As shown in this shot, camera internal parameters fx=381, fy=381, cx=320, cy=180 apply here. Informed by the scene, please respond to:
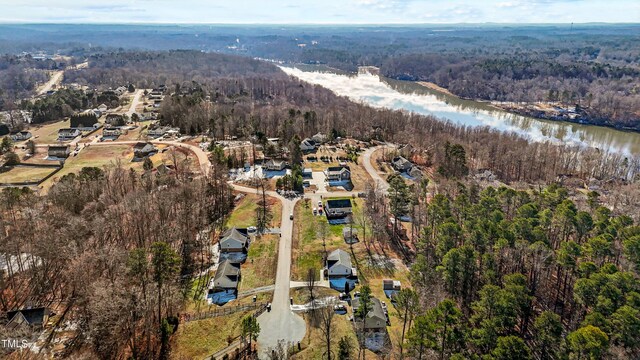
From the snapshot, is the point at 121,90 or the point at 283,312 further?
the point at 121,90

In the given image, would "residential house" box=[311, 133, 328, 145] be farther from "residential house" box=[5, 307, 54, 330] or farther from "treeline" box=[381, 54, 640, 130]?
"treeline" box=[381, 54, 640, 130]

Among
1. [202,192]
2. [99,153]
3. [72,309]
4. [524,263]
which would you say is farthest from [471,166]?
[99,153]

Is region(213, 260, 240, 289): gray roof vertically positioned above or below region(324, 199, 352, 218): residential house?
below

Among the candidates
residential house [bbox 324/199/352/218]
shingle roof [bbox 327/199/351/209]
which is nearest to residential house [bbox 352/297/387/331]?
residential house [bbox 324/199/352/218]

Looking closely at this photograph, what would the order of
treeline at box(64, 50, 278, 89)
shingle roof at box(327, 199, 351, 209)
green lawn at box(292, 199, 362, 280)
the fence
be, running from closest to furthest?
the fence
green lawn at box(292, 199, 362, 280)
shingle roof at box(327, 199, 351, 209)
treeline at box(64, 50, 278, 89)

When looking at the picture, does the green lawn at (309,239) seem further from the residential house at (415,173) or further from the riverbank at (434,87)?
the riverbank at (434,87)

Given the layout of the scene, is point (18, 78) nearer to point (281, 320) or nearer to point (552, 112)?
point (281, 320)

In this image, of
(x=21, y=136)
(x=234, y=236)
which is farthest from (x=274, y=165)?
(x=21, y=136)
